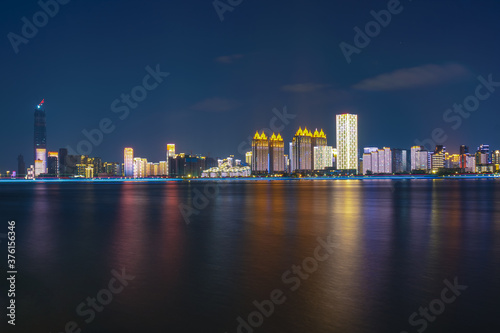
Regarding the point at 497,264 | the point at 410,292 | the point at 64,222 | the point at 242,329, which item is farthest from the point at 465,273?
the point at 64,222

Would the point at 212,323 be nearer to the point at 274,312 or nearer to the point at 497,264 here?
the point at 274,312

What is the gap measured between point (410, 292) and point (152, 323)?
7287mm

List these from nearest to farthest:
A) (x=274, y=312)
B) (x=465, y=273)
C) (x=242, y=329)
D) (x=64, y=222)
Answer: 1. (x=242, y=329)
2. (x=274, y=312)
3. (x=465, y=273)
4. (x=64, y=222)

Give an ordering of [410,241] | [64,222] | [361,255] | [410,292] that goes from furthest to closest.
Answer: [64,222], [410,241], [361,255], [410,292]

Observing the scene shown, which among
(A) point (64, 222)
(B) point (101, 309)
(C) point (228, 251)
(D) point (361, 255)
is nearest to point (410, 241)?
(D) point (361, 255)

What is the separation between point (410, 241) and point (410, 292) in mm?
9647

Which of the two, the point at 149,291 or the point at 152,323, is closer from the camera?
the point at 152,323

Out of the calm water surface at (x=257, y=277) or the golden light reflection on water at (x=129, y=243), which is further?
the golden light reflection on water at (x=129, y=243)

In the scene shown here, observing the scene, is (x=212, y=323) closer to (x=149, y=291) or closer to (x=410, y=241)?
(x=149, y=291)

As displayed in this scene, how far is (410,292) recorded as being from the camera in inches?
468

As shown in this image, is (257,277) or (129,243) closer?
(257,277)

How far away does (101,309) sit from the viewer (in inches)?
421

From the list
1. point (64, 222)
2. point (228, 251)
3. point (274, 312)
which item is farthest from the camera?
point (64, 222)

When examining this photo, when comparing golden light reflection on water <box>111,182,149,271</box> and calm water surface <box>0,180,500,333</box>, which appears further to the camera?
golden light reflection on water <box>111,182,149,271</box>
